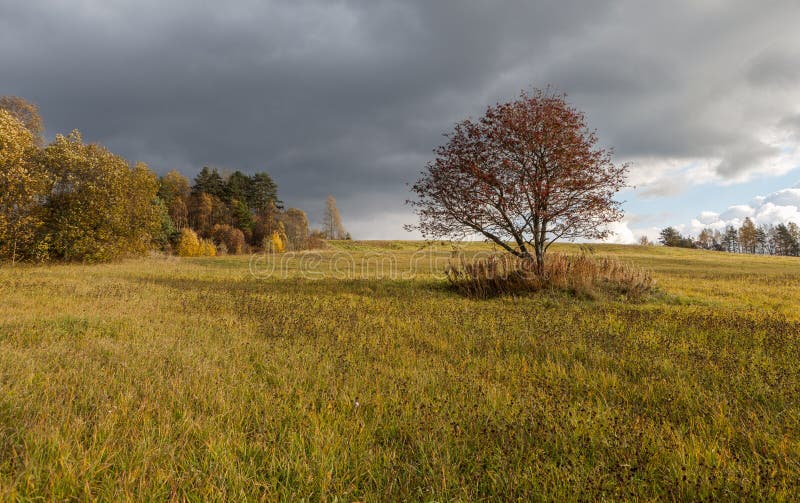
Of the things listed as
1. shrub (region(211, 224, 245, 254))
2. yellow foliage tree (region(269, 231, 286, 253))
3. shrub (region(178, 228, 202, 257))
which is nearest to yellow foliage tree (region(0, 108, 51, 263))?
shrub (region(178, 228, 202, 257))

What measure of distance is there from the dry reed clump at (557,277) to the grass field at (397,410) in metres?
3.85

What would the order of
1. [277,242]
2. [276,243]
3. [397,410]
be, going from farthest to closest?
1. [277,242]
2. [276,243]
3. [397,410]

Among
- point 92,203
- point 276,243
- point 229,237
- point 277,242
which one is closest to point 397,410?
point 92,203

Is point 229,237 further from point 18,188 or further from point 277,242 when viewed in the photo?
point 18,188

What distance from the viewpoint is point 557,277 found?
436 inches

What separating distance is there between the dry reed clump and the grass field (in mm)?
3852

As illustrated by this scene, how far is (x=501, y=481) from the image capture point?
93.0 inches

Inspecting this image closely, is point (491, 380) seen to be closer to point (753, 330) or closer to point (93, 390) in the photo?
point (93, 390)

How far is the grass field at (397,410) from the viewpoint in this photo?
233cm

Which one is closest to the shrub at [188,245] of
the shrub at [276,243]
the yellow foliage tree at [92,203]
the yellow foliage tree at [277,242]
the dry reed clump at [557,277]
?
the shrub at [276,243]

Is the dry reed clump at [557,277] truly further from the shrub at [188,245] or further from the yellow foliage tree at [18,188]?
the shrub at [188,245]

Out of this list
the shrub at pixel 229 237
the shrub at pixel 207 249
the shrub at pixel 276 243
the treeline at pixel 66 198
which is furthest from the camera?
the shrub at pixel 276 243

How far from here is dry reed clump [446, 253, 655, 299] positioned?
35.6ft

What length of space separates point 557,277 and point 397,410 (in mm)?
9338
